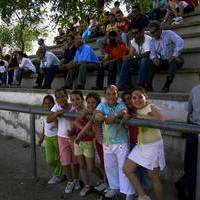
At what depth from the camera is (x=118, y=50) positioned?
9.57m

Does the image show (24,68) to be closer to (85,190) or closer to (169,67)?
(169,67)

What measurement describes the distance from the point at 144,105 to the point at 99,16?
12673 mm

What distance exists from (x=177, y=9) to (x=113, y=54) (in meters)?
3.87

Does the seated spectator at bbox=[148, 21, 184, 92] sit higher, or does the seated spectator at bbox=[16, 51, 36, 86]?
the seated spectator at bbox=[148, 21, 184, 92]

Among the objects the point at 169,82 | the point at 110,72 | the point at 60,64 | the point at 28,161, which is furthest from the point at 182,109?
the point at 60,64

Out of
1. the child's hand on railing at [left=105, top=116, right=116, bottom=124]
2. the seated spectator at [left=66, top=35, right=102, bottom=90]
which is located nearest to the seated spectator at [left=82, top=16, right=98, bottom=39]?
the seated spectator at [left=66, top=35, right=102, bottom=90]

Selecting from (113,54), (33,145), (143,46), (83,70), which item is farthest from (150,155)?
(83,70)

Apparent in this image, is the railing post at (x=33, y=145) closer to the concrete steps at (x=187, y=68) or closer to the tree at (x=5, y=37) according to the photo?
the concrete steps at (x=187, y=68)

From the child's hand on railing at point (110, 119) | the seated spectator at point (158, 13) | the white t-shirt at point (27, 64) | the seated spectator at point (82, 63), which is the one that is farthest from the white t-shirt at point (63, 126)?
the white t-shirt at point (27, 64)

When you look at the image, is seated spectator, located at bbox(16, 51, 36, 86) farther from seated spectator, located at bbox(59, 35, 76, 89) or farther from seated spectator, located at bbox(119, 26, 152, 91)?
seated spectator, located at bbox(119, 26, 152, 91)

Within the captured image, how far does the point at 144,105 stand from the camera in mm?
5383

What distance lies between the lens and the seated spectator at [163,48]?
8008 mm

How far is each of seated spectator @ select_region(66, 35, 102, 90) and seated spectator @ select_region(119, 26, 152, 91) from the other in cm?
113

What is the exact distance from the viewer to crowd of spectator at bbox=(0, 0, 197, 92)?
809cm
